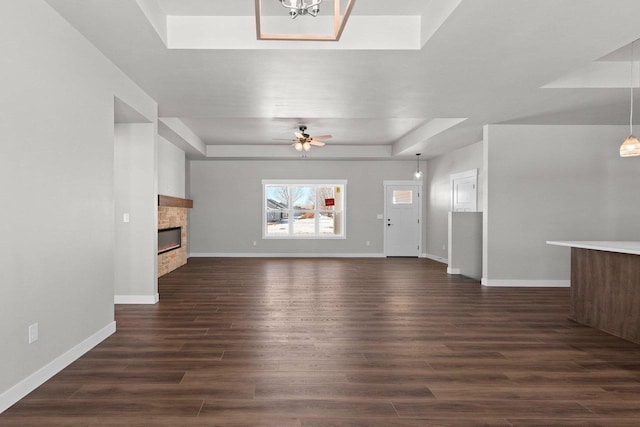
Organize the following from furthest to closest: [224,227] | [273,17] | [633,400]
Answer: [224,227] < [273,17] < [633,400]

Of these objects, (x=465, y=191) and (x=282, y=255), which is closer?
(x=465, y=191)

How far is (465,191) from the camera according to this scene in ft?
28.0

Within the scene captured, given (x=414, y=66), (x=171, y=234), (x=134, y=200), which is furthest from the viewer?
(x=171, y=234)

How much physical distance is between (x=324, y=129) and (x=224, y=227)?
4.22 meters

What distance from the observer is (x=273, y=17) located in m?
3.62

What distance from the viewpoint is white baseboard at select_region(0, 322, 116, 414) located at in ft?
8.04

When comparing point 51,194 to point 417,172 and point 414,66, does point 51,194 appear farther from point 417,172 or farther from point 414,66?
point 417,172

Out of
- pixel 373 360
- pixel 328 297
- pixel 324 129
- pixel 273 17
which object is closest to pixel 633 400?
pixel 373 360

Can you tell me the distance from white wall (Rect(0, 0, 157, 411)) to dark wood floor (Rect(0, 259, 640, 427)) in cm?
30

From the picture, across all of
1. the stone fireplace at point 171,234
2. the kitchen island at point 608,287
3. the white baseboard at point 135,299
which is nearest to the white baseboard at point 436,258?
the kitchen island at point 608,287

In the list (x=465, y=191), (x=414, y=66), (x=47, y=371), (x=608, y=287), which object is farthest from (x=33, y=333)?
(x=465, y=191)

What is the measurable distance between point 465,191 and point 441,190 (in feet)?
4.58

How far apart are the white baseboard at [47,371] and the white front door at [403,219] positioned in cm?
813

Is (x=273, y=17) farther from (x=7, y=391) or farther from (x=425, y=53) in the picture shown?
(x=7, y=391)
